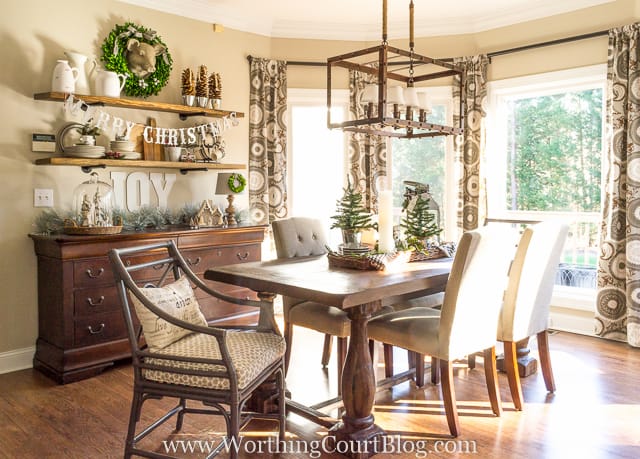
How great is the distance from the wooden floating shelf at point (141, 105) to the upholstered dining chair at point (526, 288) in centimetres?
275

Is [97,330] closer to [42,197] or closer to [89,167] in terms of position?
[42,197]

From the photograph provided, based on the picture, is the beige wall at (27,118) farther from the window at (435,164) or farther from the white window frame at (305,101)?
the window at (435,164)

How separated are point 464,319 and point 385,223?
0.67 metres

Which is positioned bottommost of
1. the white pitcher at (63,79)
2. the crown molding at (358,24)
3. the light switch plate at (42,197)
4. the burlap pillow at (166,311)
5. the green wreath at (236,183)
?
the burlap pillow at (166,311)

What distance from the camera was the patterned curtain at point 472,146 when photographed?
4977mm

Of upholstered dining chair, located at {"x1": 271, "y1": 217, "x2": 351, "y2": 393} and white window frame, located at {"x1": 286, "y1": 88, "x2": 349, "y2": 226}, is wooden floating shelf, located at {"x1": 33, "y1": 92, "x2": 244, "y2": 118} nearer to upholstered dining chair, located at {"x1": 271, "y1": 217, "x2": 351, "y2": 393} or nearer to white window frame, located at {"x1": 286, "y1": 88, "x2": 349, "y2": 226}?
white window frame, located at {"x1": 286, "y1": 88, "x2": 349, "y2": 226}

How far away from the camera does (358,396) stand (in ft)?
8.18

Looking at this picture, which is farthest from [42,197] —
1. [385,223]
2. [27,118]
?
[385,223]

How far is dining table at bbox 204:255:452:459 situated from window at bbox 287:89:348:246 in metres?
2.65

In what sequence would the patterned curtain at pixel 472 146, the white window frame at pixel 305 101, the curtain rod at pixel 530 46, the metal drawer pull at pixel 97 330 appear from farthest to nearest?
the white window frame at pixel 305 101 → the patterned curtain at pixel 472 146 → the curtain rod at pixel 530 46 → the metal drawer pull at pixel 97 330

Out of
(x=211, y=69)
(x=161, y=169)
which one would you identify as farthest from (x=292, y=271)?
(x=211, y=69)

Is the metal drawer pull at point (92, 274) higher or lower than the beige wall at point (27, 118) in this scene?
lower

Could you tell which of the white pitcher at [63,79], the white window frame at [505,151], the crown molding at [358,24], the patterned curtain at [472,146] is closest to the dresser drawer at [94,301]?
the white pitcher at [63,79]

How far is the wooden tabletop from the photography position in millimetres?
2326
